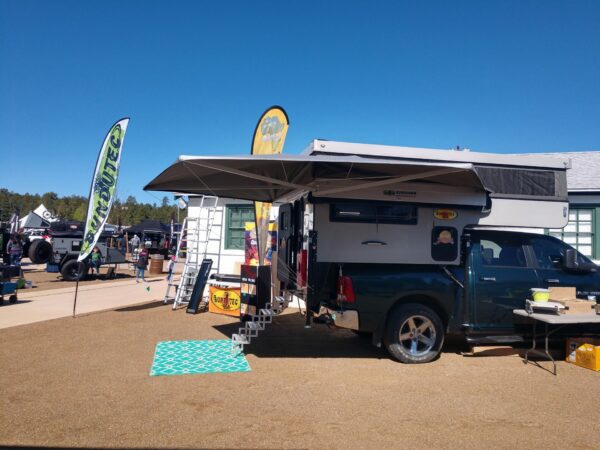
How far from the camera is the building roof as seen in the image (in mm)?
10352

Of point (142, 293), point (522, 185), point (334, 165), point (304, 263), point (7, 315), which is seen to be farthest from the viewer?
point (142, 293)

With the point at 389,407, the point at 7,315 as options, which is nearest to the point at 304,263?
the point at 389,407

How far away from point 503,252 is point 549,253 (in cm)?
69

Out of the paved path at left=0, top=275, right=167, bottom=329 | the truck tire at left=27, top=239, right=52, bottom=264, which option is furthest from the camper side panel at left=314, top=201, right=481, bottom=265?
the truck tire at left=27, top=239, right=52, bottom=264

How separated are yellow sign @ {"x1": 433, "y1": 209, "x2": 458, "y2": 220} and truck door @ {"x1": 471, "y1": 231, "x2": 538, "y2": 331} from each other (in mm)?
432

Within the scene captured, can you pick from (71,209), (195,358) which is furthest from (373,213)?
(71,209)

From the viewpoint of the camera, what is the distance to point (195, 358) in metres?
6.16

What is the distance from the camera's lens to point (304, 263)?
20.5 feet

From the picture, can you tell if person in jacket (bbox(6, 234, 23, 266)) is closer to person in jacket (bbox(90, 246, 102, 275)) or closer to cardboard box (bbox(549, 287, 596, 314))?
person in jacket (bbox(90, 246, 102, 275))

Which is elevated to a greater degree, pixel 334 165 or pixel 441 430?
pixel 334 165

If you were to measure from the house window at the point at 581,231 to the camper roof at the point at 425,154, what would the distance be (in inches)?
172

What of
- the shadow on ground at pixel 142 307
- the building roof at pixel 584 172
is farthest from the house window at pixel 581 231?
the shadow on ground at pixel 142 307

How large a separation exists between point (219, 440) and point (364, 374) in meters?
2.41

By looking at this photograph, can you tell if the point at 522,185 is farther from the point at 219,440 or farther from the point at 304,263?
the point at 219,440
